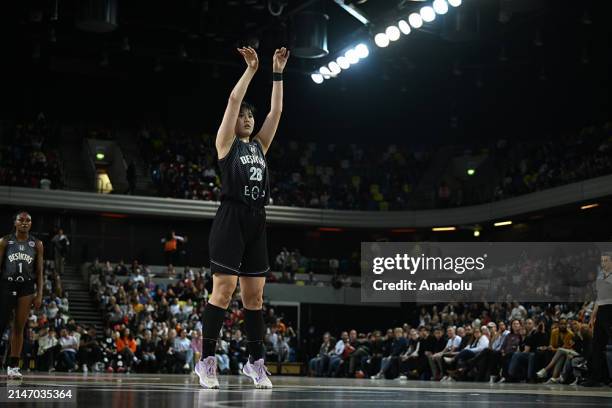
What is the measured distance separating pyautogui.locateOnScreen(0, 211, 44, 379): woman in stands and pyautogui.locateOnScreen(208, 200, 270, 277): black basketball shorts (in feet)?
10.1

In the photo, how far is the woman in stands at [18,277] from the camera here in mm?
8773

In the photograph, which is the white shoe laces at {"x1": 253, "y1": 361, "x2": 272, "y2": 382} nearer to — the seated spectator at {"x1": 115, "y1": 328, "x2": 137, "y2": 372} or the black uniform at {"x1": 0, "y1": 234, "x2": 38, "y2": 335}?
the black uniform at {"x1": 0, "y1": 234, "x2": 38, "y2": 335}

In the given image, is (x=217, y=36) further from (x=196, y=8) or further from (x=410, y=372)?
(x=410, y=372)

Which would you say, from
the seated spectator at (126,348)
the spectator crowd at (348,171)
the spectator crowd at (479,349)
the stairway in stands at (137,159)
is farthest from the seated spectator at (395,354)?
the stairway in stands at (137,159)

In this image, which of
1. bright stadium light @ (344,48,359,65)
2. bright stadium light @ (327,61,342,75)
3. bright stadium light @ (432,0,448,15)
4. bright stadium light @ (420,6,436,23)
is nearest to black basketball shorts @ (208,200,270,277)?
bright stadium light @ (432,0,448,15)

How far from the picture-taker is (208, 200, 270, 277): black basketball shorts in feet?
21.0

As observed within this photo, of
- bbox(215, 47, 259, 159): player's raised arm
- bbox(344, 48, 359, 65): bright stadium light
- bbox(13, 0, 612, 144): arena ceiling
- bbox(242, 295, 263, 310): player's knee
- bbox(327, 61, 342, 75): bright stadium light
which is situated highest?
bbox(13, 0, 612, 144): arena ceiling

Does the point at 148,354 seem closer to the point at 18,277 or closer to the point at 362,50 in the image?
the point at 362,50

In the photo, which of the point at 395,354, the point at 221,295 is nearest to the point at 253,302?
the point at 221,295

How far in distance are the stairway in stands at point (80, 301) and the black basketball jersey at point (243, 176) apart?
61.0 feet

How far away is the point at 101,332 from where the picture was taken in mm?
25031

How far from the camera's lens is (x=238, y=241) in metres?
6.42

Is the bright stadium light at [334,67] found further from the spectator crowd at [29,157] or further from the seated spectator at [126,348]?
the spectator crowd at [29,157]

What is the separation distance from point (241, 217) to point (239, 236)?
A: 149 millimetres
